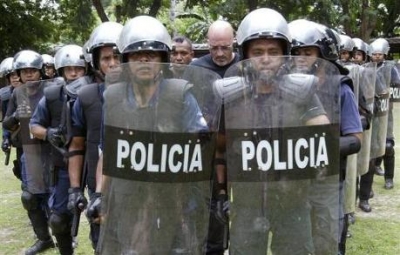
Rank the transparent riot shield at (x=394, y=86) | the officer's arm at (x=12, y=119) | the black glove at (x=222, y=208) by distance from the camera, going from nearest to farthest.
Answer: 1. the black glove at (x=222, y=208)
2. the officer's arm at (x=12, y=119)
3. the transparent riot shield at (x=394, y=86)

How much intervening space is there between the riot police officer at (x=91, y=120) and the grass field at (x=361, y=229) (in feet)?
6.15

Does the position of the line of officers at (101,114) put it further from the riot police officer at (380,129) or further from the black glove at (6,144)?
the black glove at (6,144)

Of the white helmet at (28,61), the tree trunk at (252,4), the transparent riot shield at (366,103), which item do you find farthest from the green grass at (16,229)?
the tree trunk at (252,4)

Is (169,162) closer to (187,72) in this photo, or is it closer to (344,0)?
(187,72)

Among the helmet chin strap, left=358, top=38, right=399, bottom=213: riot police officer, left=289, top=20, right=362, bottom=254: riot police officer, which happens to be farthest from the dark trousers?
the helmet chin strap

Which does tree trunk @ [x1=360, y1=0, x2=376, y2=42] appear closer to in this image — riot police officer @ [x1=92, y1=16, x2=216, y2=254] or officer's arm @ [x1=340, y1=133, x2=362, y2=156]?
officer's arm @ [x1=340, y1=133, x2=362, y2=156]

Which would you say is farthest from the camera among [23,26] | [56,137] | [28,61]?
[23,26]

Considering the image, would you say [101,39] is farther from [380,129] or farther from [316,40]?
[380,129]

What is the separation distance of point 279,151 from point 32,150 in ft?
9.87

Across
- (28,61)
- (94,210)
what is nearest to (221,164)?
(94,210)

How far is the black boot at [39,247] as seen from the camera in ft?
16.8

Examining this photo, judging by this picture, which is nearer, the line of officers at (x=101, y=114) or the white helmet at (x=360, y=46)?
the line of officers at (x=101, y=114)

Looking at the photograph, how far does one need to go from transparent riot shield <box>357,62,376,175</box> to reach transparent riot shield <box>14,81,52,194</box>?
2.60 meters

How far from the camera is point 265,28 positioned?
2.72 meters
